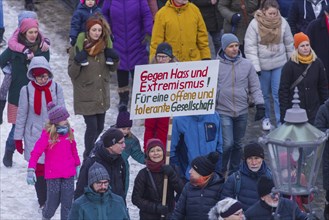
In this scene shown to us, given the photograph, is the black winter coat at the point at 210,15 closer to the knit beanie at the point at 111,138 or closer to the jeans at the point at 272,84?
the jeans at the point at 272,84

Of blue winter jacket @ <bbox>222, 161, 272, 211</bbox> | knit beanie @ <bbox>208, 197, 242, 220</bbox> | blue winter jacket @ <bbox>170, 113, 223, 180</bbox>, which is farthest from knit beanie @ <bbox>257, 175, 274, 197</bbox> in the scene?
blue winter jacket @ <bbox>170, 113, 223, 180</bbox>

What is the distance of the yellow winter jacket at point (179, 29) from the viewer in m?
14.7

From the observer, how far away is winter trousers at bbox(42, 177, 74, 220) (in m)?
12.6

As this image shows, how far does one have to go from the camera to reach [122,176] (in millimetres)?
11938

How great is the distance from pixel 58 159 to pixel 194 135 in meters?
1.43

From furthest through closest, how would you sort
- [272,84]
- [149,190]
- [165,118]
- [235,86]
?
[272,84] < [235,86] < [165,118] < [149,190]

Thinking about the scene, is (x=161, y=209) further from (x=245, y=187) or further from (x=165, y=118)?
(x=165, y=118)

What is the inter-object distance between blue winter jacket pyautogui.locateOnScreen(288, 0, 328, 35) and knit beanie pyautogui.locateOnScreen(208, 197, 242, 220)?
18.4 ft

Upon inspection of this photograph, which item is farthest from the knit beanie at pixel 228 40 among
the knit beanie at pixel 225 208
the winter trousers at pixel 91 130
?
the knit beanie at pixel 225 208

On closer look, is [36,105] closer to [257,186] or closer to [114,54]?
[114,54]

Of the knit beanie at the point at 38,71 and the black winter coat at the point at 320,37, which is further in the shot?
the black winter coat at the point at 320,37

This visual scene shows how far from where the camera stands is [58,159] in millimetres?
12445

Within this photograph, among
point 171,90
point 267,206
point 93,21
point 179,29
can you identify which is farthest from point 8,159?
point 267,206

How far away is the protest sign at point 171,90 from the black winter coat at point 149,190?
615mm
